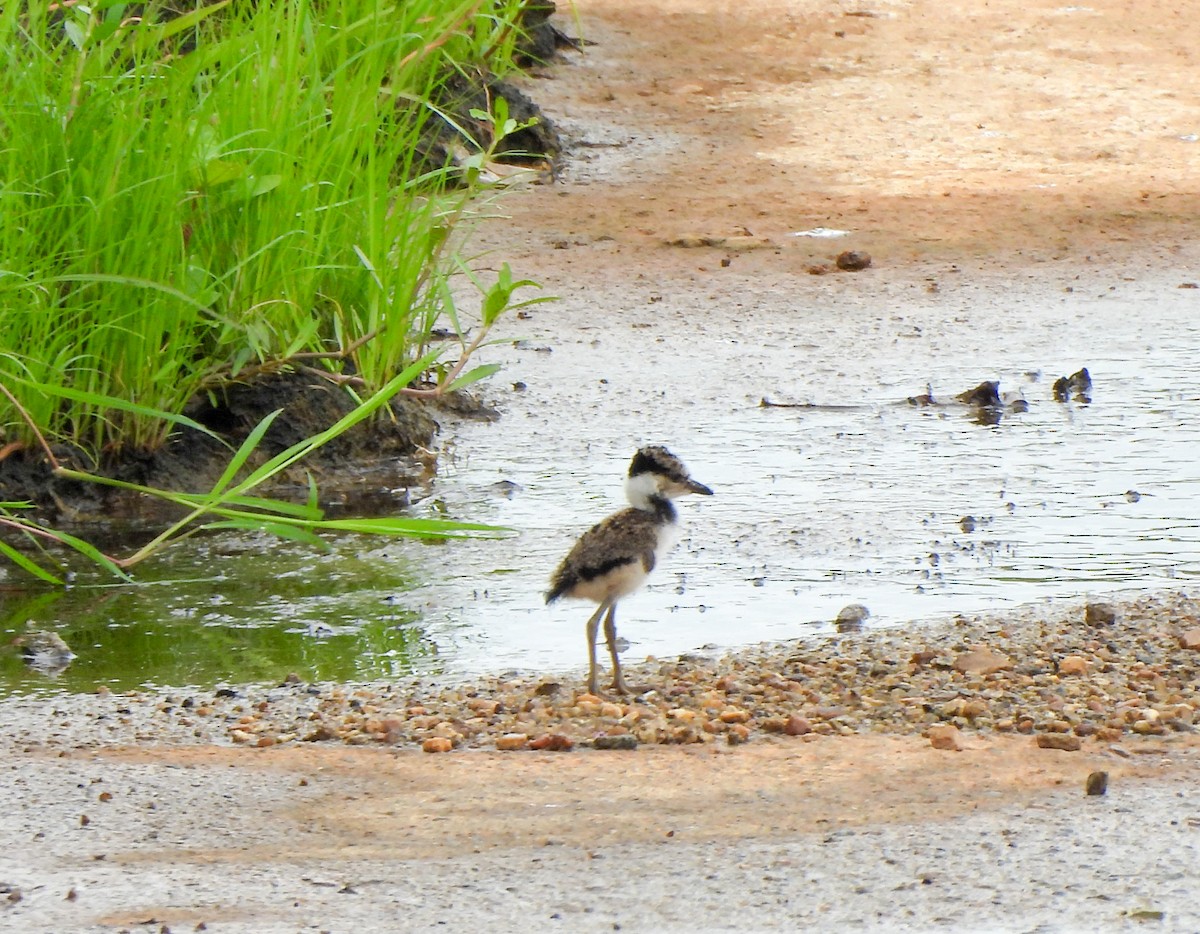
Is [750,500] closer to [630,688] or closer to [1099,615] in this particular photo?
[1099,615]

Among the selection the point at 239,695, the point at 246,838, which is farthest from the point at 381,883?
the point at 239,695

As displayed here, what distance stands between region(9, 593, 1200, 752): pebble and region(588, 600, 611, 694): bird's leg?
0.21ft

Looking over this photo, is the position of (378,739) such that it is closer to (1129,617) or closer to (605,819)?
(605,819)

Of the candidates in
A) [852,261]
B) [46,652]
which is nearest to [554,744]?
[46,652]

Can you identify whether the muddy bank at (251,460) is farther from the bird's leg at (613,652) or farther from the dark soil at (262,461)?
the bird's leg at (613,652)

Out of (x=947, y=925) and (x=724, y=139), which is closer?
(x=947, y=925)

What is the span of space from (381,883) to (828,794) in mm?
991

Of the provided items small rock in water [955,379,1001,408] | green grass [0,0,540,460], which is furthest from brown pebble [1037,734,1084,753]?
small rock in water [955,379,1001,408]

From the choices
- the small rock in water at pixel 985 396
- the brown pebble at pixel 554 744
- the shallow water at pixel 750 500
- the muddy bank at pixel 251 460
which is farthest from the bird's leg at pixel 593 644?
the small rock in water at pixel 985 396

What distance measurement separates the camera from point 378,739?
15.2 ft

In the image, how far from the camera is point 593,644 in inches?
201

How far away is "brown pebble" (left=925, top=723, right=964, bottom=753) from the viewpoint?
4.35 metres

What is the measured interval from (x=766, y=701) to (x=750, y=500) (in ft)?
7.23

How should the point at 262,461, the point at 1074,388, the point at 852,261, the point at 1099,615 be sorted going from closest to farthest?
the point at 1099,615 → the point at 262,461 → the point at 1074,388 → the point at 852,261
